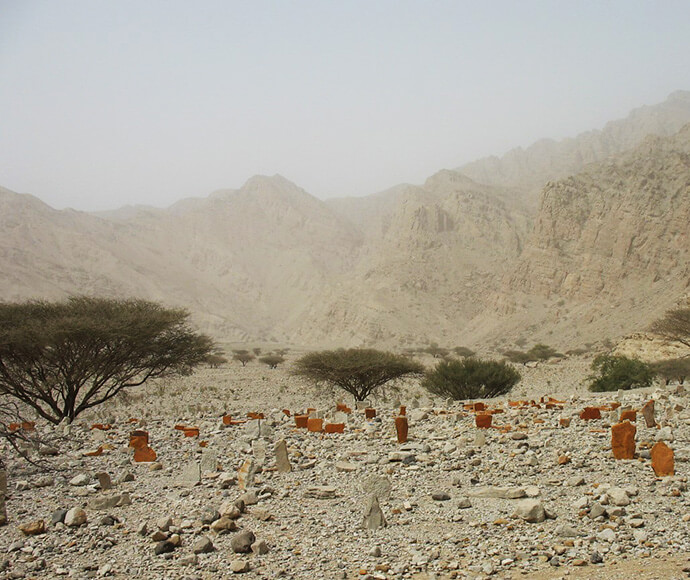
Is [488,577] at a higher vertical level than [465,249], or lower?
lower

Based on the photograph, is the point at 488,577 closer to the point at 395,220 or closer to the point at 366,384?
the point at 366,384

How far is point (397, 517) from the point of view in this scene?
5863mm

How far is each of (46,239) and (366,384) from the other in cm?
11017

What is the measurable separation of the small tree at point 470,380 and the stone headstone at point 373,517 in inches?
607

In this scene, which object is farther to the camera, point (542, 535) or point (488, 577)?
point (542, 535)

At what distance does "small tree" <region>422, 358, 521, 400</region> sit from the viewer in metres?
20.6

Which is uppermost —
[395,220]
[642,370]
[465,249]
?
[395,220]

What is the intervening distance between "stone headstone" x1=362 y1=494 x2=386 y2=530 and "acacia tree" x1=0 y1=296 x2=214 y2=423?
12.4 metres

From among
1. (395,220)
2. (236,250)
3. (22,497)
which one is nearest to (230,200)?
(236,250)

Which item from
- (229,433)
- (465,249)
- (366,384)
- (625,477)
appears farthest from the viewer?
(465,249)

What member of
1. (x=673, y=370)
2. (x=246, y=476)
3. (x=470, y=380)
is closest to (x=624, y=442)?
(x=246, y=476)

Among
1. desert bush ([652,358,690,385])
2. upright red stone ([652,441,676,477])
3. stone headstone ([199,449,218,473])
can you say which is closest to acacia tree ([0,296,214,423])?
stone headstone ([199,449,218,473])

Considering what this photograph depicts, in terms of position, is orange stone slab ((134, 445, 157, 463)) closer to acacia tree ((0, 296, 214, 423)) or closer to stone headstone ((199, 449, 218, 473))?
stone headstone ((199, 449, 218, 473))

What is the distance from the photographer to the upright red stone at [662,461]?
626cm
